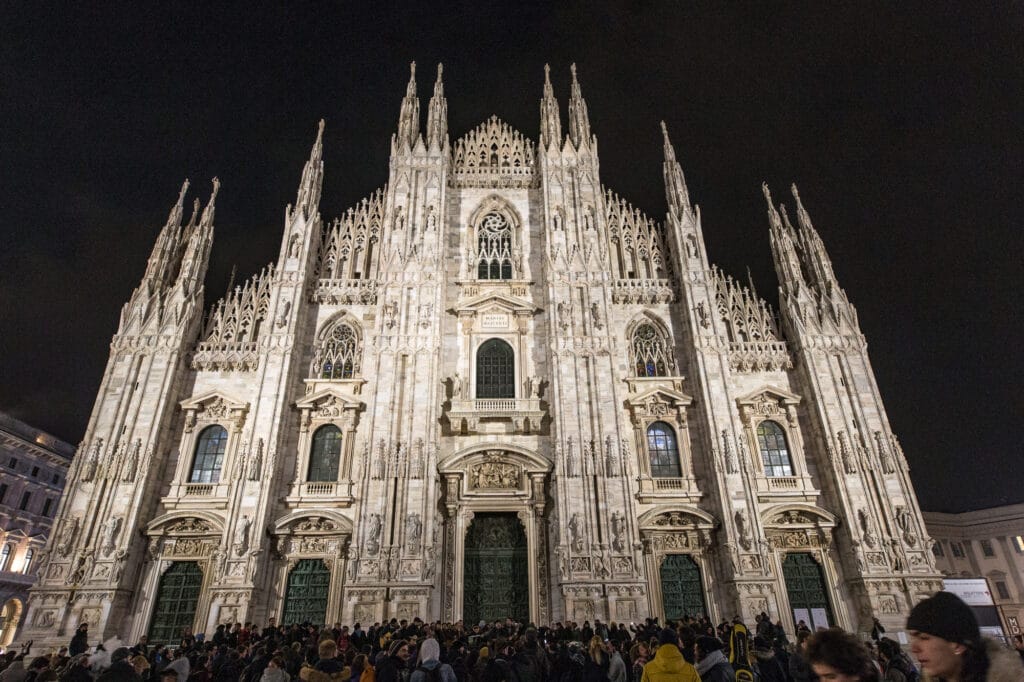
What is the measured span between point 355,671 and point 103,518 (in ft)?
60.7

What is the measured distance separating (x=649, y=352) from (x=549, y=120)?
14073mm

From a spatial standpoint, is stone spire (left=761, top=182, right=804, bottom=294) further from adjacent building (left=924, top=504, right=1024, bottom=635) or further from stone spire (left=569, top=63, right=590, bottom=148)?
adjacent building (left=924, top=504, right=1024, bottom=635)

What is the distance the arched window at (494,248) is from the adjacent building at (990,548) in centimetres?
4907

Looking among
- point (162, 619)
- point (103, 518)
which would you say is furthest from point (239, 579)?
point (103, 518)

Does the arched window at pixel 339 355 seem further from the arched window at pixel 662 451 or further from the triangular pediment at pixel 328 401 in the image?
the arched window at pixel 662 451

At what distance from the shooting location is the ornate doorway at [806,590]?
20719 millimetres

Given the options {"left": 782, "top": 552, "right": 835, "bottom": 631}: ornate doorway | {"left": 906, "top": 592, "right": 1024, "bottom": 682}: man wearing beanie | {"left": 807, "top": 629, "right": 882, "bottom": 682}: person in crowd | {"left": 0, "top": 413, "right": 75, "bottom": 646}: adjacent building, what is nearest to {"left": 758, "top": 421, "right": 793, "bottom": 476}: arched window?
{"left": 782, "top": 552, "right": 835, "bottom": 631}: ornate doorway

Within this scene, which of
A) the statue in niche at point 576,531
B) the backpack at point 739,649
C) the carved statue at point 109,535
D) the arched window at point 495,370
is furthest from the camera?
the arched window at point 495,370

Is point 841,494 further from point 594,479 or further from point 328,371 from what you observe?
point 328,371

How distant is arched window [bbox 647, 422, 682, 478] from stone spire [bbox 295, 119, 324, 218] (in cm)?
1945

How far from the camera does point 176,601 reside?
806 inches

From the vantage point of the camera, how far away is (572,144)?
30.1 m

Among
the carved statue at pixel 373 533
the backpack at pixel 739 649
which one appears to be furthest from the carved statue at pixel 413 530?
the backpack at pixel 739 649

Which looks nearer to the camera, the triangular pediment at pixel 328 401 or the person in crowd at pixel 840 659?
the person in crowd at pixel 840 659
